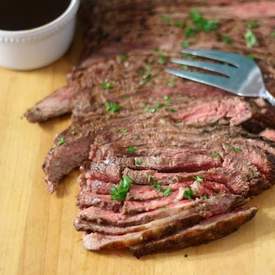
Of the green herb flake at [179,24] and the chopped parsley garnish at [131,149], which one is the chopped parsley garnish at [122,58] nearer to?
Result: the green herb flake at [179,24]

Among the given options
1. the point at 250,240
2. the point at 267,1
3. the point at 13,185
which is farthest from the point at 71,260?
the point at 267,1

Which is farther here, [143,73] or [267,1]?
[267,1]

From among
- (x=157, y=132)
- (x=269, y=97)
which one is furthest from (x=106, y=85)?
(x=269, y=97)

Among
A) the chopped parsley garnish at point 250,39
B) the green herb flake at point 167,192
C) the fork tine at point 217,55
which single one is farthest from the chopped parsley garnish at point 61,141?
the chopped parsley garnish at point 250,39

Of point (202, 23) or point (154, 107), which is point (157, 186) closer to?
point (154, 107)

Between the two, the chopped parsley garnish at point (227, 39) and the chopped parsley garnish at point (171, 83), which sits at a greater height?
the chopped parsley garnish at point (227, 39)

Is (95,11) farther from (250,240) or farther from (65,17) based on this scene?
(250,240)

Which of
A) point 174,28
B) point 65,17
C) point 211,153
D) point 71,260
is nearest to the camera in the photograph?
point 71,260
